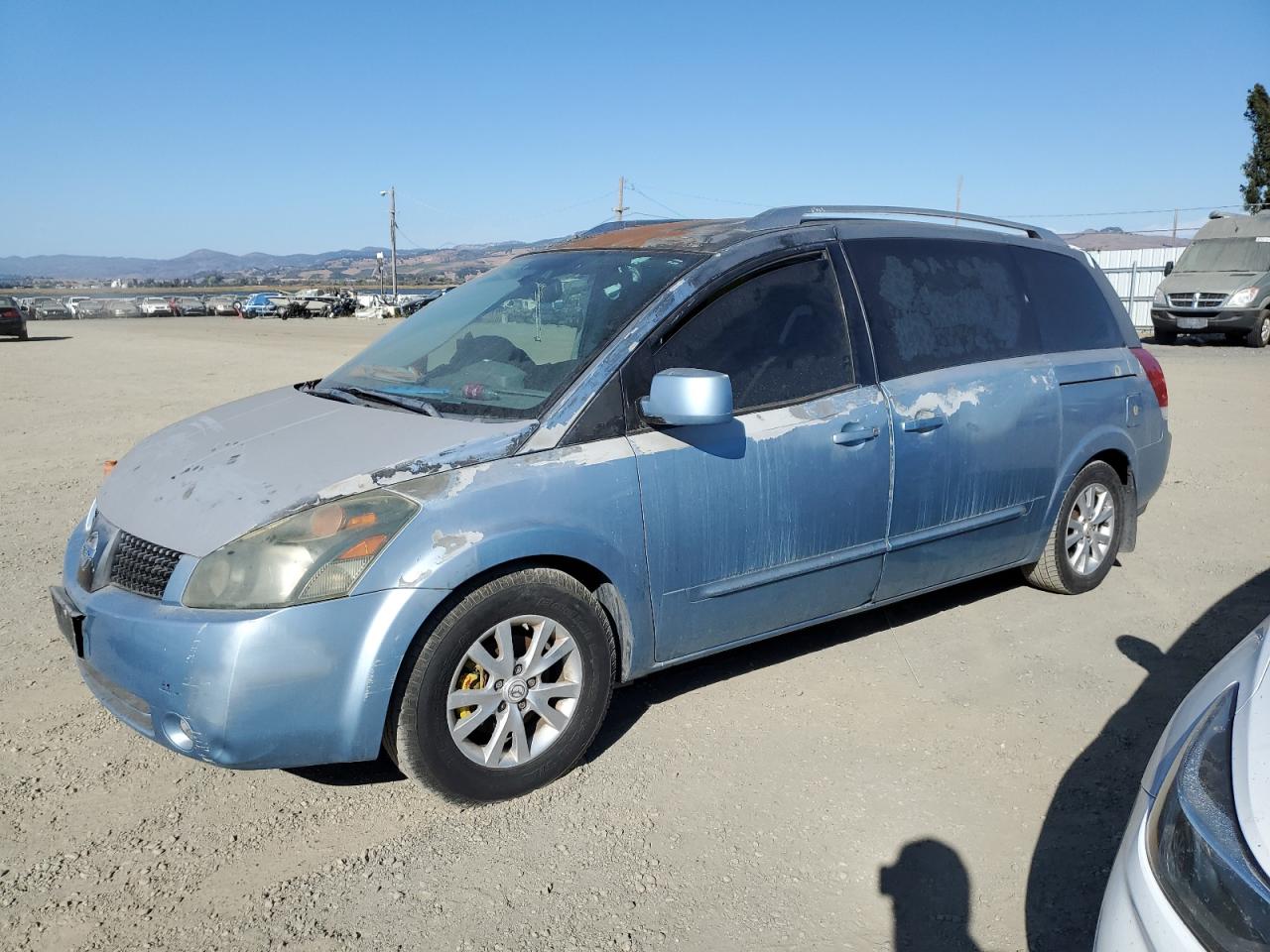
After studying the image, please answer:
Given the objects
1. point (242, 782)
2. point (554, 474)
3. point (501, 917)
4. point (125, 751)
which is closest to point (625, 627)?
point (554, 474)

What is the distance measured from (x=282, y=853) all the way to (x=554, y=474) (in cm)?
139

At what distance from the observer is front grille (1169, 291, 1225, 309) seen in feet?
64.9

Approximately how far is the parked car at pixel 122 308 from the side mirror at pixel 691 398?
219 feet

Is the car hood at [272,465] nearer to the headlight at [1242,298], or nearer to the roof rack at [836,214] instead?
the roof rack at [836,214]

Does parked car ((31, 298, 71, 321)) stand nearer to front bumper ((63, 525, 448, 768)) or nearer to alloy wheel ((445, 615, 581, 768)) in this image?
front bumper ((63, 525, 448, 768))

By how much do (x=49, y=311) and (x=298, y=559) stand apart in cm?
6449

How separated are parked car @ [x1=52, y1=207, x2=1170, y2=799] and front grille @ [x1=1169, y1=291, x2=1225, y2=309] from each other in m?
17.5

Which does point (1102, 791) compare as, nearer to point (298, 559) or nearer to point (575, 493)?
point (575, 493)

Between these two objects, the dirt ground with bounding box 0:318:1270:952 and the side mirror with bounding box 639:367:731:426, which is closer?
the dirt ground with bounding box 0:318:1270:952

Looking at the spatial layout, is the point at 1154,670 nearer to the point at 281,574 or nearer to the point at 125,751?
the point at 281,574

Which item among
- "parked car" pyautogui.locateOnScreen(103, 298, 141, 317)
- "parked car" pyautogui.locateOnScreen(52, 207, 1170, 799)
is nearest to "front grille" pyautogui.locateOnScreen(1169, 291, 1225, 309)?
"parked car" pyautogui.locateOnScreen(52, 207, 1170, 799)

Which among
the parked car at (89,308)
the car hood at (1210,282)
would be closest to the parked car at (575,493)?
the car hood at (1210,282)

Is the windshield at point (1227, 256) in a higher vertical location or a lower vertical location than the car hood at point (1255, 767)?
higher

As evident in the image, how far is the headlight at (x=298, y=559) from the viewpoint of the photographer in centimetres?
290
